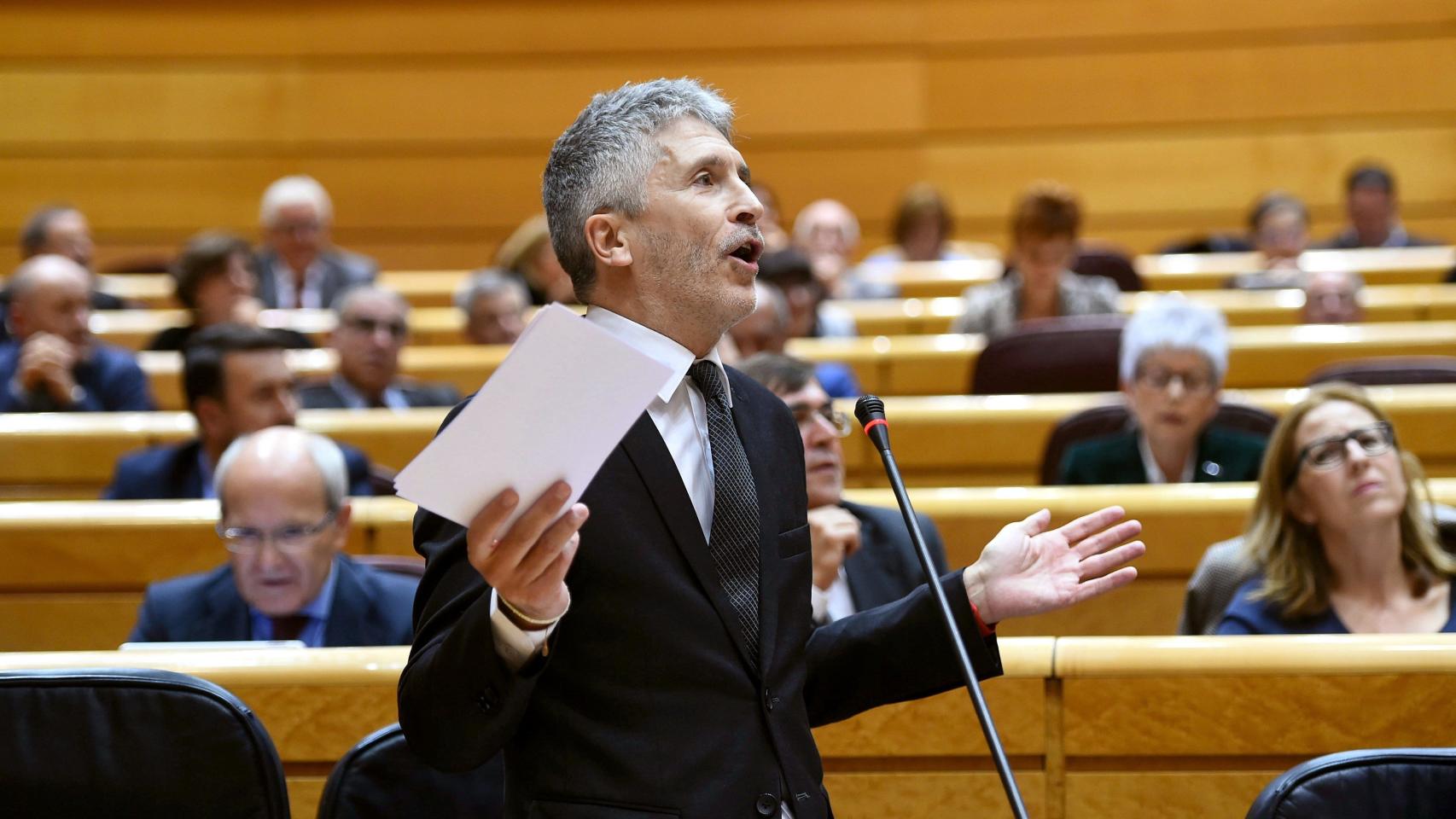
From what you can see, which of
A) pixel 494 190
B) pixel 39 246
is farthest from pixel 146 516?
pixel 494 190

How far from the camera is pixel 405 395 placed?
411 centimetres

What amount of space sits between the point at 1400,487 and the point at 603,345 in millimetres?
1754

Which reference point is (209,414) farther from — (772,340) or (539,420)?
(539,420)

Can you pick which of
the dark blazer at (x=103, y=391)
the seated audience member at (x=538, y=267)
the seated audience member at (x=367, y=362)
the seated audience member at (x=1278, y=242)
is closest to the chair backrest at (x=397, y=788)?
the seated audience member at (x=367, y=362)

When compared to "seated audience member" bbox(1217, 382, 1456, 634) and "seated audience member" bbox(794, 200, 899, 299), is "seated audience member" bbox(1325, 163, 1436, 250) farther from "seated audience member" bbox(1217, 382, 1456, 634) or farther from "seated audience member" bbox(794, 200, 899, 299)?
"seated audience member" bbox(1217, 382, 1456, 634)

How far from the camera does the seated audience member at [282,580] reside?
7.88 ft

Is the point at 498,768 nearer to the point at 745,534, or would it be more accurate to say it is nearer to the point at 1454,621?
the point at 745,534

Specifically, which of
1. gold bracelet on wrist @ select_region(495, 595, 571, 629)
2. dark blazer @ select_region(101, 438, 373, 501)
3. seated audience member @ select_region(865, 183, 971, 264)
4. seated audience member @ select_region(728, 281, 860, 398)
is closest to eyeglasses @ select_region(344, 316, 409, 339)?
dark blazer @ select_region(101, 438, 373, 501)

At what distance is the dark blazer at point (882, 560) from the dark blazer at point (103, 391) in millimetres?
2492

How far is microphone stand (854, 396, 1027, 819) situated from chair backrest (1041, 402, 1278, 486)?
1867mm

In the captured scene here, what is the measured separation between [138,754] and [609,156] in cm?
77

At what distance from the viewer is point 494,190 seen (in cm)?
732

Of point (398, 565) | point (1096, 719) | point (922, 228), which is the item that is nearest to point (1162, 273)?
point (922, 228)

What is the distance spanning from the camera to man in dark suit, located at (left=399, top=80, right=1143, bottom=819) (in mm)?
1153
